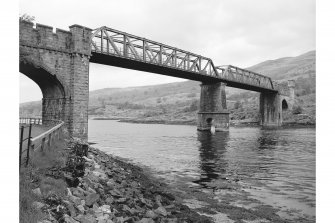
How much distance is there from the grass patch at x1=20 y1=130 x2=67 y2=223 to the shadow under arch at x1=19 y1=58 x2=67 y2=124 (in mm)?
14011

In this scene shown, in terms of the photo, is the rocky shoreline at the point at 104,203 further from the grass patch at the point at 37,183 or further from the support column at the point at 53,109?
the support column at the point at 53,109

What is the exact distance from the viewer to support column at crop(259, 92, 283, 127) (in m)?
80.1

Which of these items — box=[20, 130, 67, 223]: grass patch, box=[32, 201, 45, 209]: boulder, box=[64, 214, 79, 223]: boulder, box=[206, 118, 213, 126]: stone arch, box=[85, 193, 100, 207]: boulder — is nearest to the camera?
box=[20, 130, 67, 223]: grass patch

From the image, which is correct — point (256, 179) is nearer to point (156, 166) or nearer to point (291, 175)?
point (291, 175)

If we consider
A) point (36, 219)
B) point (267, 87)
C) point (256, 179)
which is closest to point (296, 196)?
point (256, 179)

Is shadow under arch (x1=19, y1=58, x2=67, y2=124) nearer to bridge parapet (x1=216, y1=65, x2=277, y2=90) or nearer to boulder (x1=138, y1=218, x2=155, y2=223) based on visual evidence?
boulder (x1=138, y1=218, x2=155, y2=223)

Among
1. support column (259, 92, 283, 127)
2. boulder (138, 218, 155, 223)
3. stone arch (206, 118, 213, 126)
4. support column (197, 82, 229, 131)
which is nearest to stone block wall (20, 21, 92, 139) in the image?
boulder (138, 218, 155, 223)

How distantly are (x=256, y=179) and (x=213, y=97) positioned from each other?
4277 cm

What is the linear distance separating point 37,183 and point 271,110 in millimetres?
80524

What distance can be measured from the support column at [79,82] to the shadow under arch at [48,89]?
0.89 metres

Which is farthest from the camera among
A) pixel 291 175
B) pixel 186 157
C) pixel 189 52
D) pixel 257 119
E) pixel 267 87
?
pixel 257 119

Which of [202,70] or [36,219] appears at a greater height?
[202,70]

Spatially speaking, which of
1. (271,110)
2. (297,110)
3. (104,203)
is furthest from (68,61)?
(297,110)
